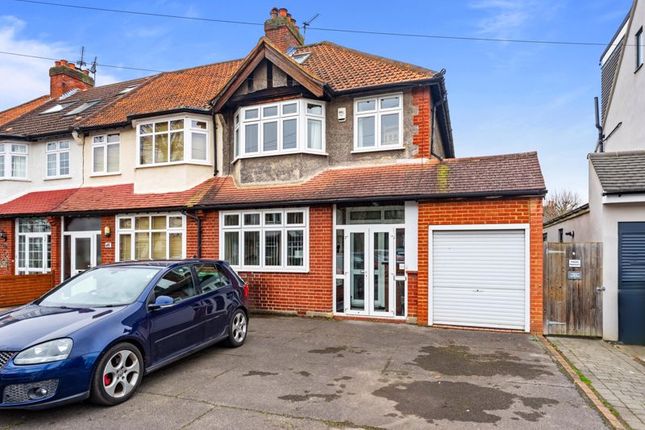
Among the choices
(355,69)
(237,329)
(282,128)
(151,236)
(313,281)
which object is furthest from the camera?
(151,236)

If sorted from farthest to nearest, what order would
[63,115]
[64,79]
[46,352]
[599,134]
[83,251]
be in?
[64,79] → [599,134] → [63,115] → [83,251] → [46,352]

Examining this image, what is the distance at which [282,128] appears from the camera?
35.0 feet

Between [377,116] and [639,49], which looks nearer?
[377,116]

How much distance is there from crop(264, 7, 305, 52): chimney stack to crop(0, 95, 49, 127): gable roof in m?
11.3

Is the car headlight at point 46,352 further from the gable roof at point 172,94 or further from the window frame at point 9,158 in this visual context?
the window frame at point 9,158

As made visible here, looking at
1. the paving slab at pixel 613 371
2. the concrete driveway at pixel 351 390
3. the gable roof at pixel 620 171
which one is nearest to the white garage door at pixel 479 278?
the concrete driveway at pixel 351 390

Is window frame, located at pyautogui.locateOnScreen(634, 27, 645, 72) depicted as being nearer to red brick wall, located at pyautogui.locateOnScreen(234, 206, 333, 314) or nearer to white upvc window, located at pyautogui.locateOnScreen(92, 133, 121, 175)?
red brick wall, located at pyautogui.locateOnScreen(234, 206, 333, 314)

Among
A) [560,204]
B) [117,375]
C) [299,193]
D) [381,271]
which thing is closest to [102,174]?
[299,193]

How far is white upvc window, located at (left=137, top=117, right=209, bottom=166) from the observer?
11.8 meters

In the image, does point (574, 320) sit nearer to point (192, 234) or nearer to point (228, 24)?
point (192, 234)

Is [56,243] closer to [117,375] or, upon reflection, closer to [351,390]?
[117,375]

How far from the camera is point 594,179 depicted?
333 inches

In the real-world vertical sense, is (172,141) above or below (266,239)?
above

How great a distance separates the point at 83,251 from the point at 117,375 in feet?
32.0
